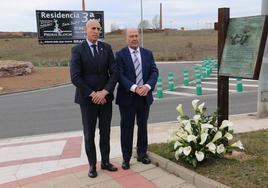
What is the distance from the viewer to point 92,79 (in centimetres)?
541

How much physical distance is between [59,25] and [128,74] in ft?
94.6

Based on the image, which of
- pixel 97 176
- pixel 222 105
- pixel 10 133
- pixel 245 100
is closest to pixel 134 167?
pixel 97 176

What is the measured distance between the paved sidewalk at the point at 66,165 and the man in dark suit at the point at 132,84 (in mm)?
461

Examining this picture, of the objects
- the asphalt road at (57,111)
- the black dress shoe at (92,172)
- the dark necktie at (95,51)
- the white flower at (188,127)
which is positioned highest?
the dark necktie at (95,51)

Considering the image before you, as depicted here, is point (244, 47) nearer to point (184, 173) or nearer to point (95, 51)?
point (184, 173)

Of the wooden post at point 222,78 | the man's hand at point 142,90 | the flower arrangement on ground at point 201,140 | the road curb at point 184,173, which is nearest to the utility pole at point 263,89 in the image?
the wooden post at point 222,78

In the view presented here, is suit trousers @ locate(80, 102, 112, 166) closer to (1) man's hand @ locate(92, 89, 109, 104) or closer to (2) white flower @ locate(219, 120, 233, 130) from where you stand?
(1) man's hand @ locate(92, 89, 109, 104)

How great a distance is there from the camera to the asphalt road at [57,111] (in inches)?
400

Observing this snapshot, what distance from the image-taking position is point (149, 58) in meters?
5.86

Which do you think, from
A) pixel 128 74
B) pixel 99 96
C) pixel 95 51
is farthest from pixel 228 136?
pixel 95 51

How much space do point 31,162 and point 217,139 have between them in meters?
3.11

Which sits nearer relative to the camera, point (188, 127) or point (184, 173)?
point (184, 173)

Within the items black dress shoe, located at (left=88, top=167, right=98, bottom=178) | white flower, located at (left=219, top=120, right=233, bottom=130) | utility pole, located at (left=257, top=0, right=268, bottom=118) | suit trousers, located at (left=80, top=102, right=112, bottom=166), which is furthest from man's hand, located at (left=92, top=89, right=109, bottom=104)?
utility pole, located at (left=257, top=0, right=268, bottom=118)

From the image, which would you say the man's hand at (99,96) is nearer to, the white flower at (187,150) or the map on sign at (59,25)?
the white flower at (187,150)
